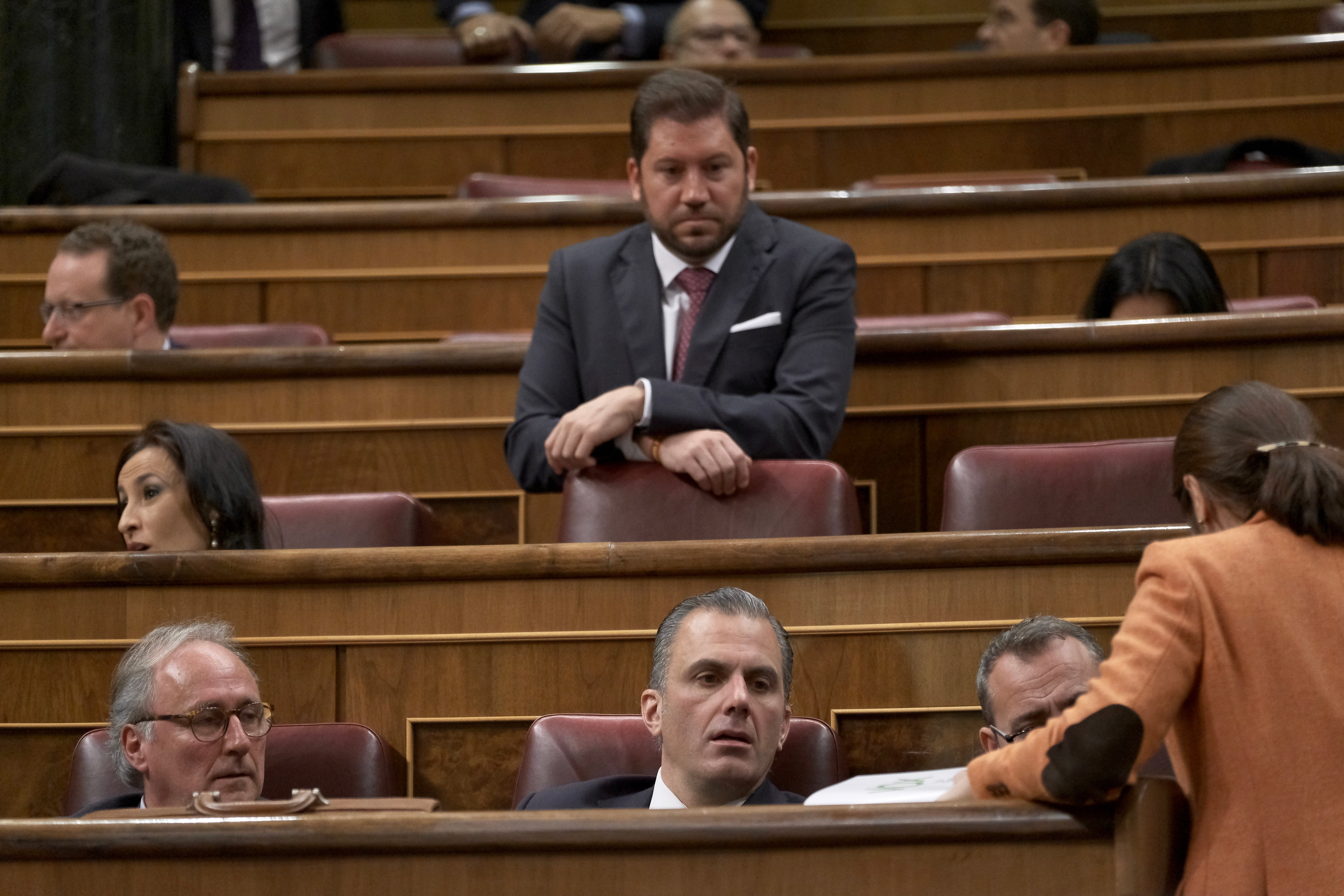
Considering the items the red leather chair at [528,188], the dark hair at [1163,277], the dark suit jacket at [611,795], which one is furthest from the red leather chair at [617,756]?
the red leather chair at [528,188]

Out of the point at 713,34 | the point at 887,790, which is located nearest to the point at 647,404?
the point at 887,790

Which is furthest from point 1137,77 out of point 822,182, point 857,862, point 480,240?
point 857,862

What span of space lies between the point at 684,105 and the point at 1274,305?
520mm

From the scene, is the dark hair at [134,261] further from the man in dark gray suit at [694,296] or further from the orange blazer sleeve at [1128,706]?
the orange blazer sleeve at [1128,706]

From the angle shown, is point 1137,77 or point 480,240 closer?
point 480,240

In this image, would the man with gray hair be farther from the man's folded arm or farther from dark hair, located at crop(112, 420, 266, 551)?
the man's folded arm

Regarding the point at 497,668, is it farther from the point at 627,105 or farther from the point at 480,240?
the point at 627,105

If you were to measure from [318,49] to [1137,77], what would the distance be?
3.25 ft

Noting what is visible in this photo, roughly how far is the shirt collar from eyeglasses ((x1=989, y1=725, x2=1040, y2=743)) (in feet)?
1.44

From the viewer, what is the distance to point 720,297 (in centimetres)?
106

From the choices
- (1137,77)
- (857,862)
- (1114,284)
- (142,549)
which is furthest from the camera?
(1137,77)

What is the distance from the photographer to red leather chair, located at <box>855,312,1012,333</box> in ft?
3.85

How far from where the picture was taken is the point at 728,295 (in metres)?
1.06

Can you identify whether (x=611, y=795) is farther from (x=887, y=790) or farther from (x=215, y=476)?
(x=215, y=476)
